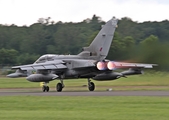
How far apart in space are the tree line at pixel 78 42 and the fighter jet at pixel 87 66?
310cm

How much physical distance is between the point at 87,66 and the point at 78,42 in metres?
58.5

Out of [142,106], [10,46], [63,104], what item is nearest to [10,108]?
[63,104]

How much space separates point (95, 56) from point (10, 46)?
60.8 m

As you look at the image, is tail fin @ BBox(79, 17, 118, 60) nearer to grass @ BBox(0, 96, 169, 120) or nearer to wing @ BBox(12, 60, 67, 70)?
wing @ BBox(12, 60, 67, 70)

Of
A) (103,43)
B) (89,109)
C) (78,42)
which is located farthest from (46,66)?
(78,42)

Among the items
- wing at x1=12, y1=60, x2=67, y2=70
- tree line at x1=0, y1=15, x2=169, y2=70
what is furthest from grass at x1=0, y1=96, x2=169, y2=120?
tree line at x1=0, y1=15, x2=169, y2=70

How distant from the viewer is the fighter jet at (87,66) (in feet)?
119

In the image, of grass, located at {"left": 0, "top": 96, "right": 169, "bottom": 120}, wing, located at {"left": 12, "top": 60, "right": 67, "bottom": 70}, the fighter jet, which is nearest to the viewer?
grass, located at {"left": 0, "top": 96, "right": 169, "bottom": 120}

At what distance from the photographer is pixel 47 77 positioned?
1432 inches

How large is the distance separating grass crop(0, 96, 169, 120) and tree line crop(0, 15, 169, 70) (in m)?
15.8

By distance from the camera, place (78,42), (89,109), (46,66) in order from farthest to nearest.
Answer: (78,42) → (46,66) → (89,109)

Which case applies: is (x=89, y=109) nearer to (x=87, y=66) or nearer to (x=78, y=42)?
(x=87, y=66)

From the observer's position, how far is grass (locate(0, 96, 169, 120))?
60.4ft

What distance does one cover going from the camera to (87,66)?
36.5 metres
